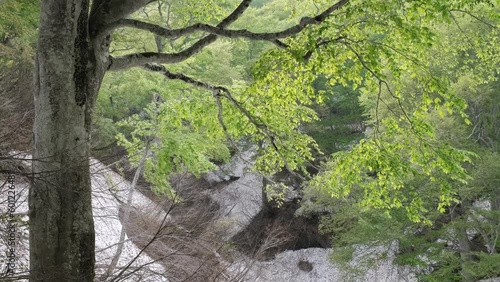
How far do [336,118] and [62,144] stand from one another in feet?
55.9

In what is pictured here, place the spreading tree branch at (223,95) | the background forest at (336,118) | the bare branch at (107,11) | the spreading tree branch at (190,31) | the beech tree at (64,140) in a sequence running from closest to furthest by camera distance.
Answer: the beech tree at (64,140) → the bare branch at (107,11) → the spreading tree branch at (190,31) → the background forest at (336,118) → the spreading tree branch at (223,95)

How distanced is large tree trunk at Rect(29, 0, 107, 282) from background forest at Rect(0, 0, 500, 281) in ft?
0.93

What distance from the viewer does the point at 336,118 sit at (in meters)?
19.3

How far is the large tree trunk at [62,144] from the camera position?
9.72 feet

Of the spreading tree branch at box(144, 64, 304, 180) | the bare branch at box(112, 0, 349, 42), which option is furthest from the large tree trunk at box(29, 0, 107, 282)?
the spreading tree branch at box(144, 64, 304, 180)

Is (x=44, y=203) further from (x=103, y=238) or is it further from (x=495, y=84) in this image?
(x=495, y=84)

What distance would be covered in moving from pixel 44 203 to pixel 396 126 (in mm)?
3351

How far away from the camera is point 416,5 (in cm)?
346

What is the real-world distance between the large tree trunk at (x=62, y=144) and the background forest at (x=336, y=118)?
0.28 meters

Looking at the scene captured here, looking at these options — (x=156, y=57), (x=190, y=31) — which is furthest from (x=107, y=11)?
(x=190, y=31)

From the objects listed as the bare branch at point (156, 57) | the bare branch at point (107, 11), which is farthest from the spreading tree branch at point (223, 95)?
the bare branch at point (107, 11)

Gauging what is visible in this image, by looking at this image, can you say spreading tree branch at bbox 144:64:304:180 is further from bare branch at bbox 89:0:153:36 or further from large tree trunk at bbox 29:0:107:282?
large tree trunk at bbox 29:0:107:282

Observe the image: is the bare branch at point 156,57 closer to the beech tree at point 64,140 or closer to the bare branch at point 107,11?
the bare branch at point 107,11

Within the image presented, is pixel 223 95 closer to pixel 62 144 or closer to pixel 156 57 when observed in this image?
pixel 156 57
